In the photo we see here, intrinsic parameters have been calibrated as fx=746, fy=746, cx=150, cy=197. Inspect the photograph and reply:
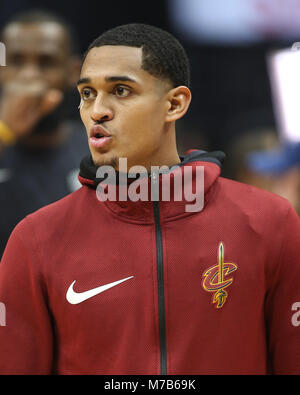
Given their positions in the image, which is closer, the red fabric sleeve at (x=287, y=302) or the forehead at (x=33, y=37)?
the red fabric sleeve at (x=287, y=302)

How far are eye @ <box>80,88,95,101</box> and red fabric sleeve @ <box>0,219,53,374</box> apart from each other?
41 centimetres

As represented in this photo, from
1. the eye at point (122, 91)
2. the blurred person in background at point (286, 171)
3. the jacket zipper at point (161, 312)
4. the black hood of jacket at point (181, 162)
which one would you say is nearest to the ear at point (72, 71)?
the blurred person in background at point (286, 171)

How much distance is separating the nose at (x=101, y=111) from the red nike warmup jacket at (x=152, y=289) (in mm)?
159

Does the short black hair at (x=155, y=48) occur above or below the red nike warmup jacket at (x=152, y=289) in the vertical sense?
above

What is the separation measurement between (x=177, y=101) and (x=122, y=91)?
0.16m

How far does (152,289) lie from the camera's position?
6.29 ft

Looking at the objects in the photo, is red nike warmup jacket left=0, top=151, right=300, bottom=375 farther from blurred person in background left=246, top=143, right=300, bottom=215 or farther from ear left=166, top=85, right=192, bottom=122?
blurred person in background left=246, top=143, right=300, bottom=215

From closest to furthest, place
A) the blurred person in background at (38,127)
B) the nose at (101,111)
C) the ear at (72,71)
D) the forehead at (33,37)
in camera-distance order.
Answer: the nose at (101,111) → the blurred person in background at (38,127) → the forehead at (33,37) → the ear at (72,71)

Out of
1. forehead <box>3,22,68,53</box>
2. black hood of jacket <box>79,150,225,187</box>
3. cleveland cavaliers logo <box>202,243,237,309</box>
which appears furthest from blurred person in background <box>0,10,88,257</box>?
cleveland cavaliers logo <box>202,243,237,309</box>

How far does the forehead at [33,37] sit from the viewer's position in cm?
302

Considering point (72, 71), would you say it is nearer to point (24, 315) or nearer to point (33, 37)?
point (33, 37)

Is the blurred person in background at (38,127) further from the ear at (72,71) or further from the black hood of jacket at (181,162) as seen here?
the black hood of jacket at (181,162)

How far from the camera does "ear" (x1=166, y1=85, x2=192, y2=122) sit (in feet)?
6.43

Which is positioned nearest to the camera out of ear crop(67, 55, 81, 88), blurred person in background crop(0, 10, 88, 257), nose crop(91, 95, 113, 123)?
nose crop(91, 95, 113, 123)
